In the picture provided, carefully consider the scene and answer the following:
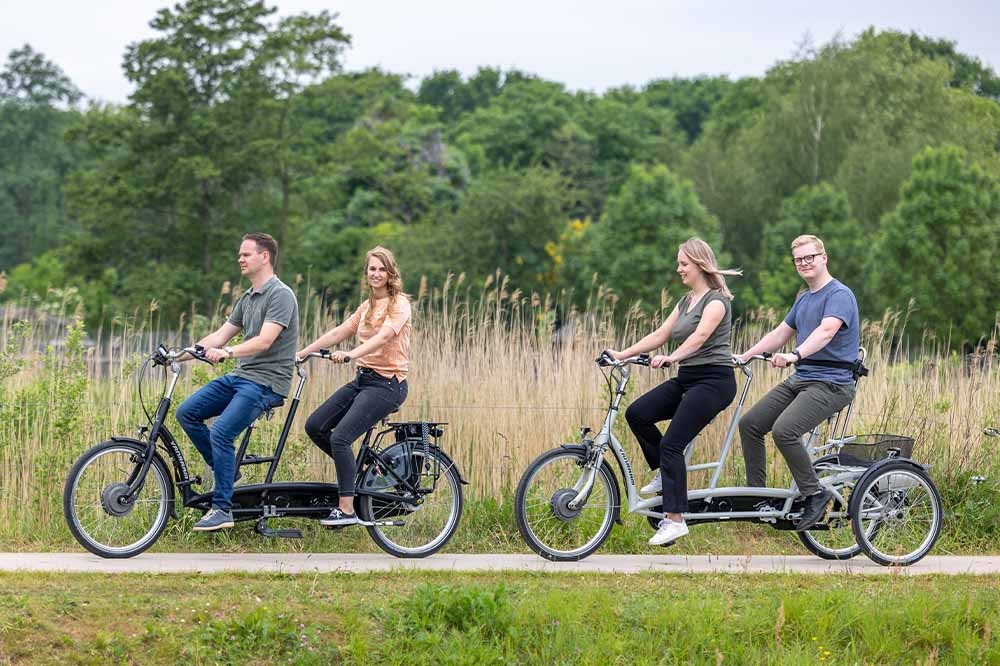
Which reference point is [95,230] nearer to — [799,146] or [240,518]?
[799,146]

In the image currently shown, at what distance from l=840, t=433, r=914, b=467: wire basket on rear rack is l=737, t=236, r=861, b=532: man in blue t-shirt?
33 centimetres

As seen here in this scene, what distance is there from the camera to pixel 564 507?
26.6 ft

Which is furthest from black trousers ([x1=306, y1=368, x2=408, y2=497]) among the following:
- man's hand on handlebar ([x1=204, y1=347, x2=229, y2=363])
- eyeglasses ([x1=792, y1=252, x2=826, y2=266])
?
eyeglasses ([x1=792, y1=252, x2=826, y2=266])

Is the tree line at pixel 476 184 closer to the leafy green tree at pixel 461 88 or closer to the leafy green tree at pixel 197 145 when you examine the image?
the leafy green tree at pixel 197 145

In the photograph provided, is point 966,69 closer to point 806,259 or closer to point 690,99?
point 690,99

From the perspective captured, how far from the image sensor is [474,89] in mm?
86438

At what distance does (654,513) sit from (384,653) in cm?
226

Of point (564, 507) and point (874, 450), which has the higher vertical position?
point (874, 450)

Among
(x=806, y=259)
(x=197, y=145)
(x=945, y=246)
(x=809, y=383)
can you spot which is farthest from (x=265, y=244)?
(x=945, y=246)

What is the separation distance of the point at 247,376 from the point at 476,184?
41047 mm

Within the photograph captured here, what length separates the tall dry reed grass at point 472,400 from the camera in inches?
364

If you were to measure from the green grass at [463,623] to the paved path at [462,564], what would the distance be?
39 cm

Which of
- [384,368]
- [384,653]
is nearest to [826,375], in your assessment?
[384,368]

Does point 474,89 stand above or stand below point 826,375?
above
